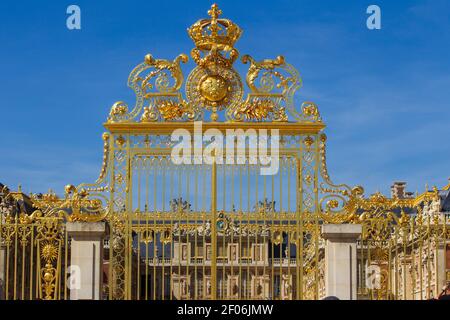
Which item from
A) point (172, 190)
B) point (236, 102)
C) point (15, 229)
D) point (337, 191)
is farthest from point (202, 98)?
point (15, 229)

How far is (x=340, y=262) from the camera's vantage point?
46.5ft

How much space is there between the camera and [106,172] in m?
14.5

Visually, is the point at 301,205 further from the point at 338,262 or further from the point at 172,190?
the point at 172,190

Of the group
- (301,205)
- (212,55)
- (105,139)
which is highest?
(212,55)

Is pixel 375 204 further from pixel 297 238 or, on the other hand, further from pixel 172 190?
pixel 172 190

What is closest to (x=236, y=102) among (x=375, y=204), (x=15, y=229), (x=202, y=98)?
(x=202, y=98)

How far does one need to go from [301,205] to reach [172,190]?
2032 mm

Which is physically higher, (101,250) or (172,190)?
(172,190)

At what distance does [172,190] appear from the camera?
1436 cm

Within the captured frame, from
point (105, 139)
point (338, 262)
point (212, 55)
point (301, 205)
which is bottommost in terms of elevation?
point (338, 262)

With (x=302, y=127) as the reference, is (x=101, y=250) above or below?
below

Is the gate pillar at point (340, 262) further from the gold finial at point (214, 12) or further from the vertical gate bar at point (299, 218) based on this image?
the gold finial at point (214, 12)

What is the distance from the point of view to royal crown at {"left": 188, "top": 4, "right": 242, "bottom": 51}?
1445 centimetres

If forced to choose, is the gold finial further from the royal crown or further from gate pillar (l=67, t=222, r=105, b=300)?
gate pillar (l=67, t=222, r=105, b=300)
